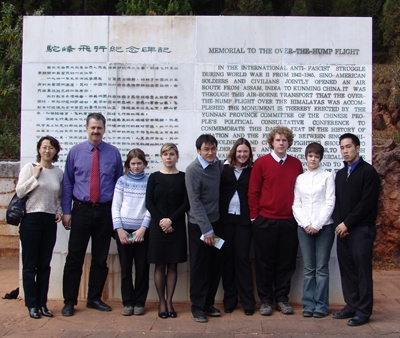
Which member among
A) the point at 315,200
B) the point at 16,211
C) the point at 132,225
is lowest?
the point at 132,225

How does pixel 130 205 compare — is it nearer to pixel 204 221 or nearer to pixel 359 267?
pixel 204 221

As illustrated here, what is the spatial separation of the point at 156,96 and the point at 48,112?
119 cm

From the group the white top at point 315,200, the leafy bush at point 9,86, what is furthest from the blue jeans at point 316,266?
the leafy bush at point 9,86

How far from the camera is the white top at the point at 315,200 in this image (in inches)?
189

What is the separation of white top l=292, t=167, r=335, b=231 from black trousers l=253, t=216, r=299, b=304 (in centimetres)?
16

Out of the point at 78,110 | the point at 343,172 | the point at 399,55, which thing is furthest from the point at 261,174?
the point at 399,55

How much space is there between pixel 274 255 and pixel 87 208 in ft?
→ 6.15

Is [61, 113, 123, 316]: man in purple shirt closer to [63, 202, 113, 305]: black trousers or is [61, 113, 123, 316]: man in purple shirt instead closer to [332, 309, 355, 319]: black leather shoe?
[63, 202, 113, 305]: black trousers

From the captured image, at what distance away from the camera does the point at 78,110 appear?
5578mm

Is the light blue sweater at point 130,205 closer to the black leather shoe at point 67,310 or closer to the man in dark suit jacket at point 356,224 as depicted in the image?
the black leather shoe at point 67,310

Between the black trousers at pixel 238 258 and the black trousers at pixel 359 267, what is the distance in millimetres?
900

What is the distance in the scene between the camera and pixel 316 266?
493 centimetres

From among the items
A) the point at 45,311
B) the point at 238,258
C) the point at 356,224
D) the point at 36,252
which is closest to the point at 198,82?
the point at 238,258

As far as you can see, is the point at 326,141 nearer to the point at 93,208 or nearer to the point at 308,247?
the point at 308,247
